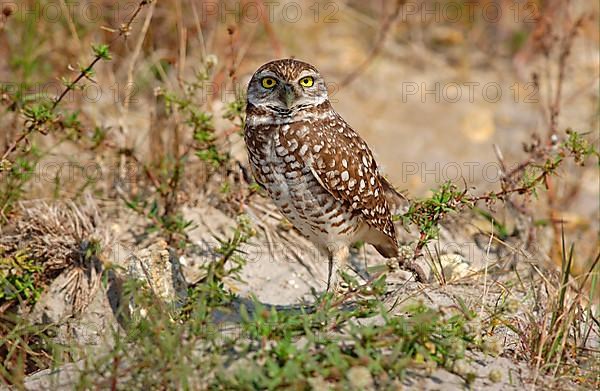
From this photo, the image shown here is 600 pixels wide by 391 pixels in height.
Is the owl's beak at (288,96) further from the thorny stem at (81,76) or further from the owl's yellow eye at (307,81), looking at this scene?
the thorny stem at (81,76)

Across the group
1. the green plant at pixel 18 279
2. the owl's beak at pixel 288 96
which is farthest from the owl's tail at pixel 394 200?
the green plant at pixel 18 279

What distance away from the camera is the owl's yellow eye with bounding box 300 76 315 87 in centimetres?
352

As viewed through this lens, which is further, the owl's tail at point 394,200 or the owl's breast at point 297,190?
the owl's tail at point 394,200

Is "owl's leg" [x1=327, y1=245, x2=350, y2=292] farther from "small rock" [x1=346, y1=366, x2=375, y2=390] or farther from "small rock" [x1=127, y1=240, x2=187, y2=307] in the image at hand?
"small rock" [x1=346, y1=366, x2=375, y2=390]

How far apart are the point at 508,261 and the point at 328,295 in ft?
5.68

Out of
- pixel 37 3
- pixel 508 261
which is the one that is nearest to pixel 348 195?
pixel 508 261

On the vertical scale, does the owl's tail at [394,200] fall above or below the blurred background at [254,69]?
below

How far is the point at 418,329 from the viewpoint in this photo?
258 cm

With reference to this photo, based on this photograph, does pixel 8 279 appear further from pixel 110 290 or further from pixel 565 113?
pixel 565 113

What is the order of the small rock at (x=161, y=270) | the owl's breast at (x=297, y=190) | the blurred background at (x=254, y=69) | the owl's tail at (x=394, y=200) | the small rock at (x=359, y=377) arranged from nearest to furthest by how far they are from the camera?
the small rock at (x=359, y=377)
the owl's breast at (x=297, y=190)
the small rock at (x=161, y=270)
the owl's tail at (x=394, y=200)
the blurred background at (x=254, y=69)

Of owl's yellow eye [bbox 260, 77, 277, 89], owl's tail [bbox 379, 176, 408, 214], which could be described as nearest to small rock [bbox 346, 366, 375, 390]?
owl's yellow eye [bbox 260, 77, 277, 89]

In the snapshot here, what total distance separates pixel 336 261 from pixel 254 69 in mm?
3422

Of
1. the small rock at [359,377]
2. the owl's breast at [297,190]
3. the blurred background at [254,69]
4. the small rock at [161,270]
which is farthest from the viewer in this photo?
the blurred background at [254,69]

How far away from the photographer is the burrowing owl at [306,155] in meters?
3.46
